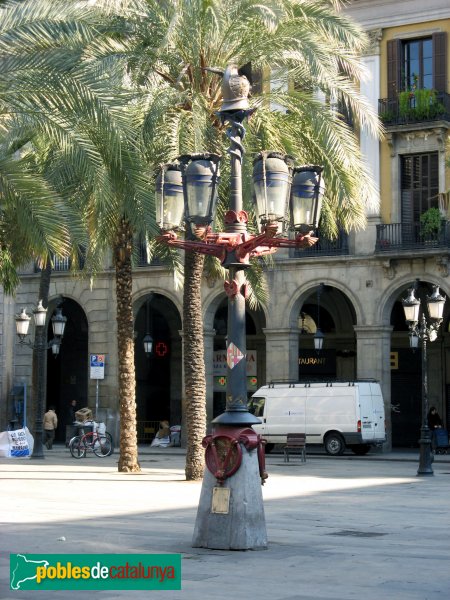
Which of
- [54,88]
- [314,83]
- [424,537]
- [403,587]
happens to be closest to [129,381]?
[314,83]

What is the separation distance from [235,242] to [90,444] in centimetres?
2241

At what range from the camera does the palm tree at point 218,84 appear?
22016 millimetres

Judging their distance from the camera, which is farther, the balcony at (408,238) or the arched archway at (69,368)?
the arched archway at (69,368)

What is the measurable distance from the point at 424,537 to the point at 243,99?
550 centimetres

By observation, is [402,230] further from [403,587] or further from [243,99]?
[403,587]

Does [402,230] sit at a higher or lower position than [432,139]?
lower

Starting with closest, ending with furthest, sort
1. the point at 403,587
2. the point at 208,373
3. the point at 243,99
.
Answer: the point at 403,587 < the point at 243,99 < the point at 208,373

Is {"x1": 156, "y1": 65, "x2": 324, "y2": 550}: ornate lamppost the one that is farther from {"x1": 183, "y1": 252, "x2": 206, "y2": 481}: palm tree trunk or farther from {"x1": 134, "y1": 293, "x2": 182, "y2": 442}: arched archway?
{"x1": 134, "y1": 293, "x2": 182, "y2": 442}: arched archway

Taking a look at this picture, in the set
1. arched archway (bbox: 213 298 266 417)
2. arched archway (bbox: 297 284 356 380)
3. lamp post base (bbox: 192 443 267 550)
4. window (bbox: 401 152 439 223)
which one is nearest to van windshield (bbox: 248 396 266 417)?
arched archway (bbox: 297 284 356 380)

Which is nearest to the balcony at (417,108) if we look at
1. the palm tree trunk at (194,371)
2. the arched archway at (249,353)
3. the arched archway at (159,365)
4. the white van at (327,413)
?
the white van at (327,413)

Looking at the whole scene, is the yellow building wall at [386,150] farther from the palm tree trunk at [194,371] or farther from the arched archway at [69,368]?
the palm tree trunk at [194,371]

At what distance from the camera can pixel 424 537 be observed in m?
13.4

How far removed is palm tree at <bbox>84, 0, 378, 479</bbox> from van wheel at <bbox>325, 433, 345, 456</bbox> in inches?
505

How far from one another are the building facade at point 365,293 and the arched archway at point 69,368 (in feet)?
1.89
